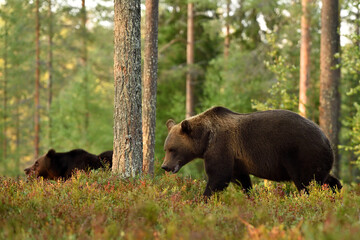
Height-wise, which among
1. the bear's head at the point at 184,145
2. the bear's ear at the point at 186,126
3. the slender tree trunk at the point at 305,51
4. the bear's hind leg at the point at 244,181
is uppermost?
the slender tree trunk at the point at 305,51

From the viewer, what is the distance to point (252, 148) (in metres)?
8.30

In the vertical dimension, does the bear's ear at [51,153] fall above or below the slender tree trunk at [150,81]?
below

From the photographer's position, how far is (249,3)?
2231 cm

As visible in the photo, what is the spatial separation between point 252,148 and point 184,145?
1.46m

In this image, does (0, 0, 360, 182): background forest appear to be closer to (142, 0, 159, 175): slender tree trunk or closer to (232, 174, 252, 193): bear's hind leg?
(142, 0, 159, 175): slender tree trunk

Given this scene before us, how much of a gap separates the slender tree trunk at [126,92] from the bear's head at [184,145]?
712 millimetres

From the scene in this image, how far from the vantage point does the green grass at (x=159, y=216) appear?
4.62m

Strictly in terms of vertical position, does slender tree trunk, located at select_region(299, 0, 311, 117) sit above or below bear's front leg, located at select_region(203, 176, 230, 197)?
above

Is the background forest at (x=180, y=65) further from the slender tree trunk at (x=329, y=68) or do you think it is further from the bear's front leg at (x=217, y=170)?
the bear's front leg at (x=217, y=170)

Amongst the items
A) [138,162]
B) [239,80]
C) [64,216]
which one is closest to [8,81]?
[239,80]

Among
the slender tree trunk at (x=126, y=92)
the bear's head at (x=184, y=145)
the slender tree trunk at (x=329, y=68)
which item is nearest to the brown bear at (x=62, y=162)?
the slender tree trunk at (x=126, y=92)

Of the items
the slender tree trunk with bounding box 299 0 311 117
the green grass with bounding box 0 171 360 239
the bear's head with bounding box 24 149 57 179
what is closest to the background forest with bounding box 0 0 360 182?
the slender tree trunk with bounding box 299 0 311 117

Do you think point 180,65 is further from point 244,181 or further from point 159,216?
point 159,216

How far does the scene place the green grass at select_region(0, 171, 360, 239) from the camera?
182 inches
